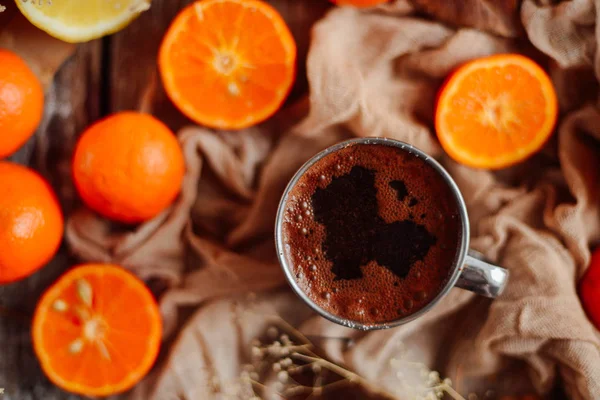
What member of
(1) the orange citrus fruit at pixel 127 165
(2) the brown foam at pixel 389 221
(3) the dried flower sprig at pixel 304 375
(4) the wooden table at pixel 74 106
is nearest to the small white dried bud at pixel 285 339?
(3) the dried flower sprig at pixel 304 375

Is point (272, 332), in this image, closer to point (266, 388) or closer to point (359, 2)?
point (266, 388)

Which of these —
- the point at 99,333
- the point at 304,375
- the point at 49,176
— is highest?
the point at 49,176

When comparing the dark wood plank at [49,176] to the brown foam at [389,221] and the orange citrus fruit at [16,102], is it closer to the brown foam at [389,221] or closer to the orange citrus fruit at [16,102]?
the orange citrus fruit at [16,102]

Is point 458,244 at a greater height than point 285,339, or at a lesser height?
greater

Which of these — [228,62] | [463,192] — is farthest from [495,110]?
[228,62]

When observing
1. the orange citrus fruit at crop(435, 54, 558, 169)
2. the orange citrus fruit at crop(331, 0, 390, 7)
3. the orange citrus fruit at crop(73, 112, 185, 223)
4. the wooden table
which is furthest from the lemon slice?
the orange citrus fruit at crop(435, 54, 558, 169)

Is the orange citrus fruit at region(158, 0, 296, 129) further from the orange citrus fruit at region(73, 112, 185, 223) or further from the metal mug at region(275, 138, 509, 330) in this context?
the metal mug at region(275, 138, 509, 330)

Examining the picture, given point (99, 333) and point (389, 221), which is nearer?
point (389, 221)
